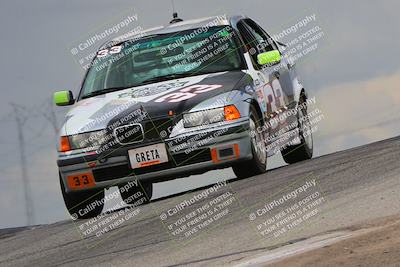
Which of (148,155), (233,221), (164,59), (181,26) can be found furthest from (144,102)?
(233,221)

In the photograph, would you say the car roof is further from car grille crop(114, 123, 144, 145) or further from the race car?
car grille crop(114, 123, 144, 145)

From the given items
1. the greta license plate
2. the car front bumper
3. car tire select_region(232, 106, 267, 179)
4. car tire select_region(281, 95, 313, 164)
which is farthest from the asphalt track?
car tire select_region(281, 95, 313, 164)

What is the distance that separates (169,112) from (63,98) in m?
1.78

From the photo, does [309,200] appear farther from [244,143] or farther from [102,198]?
[102,198]

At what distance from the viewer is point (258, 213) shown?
816 cm

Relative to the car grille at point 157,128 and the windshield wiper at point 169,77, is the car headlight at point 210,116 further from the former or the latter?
the windshield wiper at point 169,77

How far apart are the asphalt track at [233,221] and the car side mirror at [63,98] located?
4.56 feet

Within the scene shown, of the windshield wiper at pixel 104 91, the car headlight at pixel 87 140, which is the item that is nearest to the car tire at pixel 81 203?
the car headlight at pixel 87 140

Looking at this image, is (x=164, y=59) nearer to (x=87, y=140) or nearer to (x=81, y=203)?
(x=87, y=140)

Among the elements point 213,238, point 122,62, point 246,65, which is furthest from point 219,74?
point 213,238

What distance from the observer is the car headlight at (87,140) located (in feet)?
33.5

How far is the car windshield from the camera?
1110 centimetres

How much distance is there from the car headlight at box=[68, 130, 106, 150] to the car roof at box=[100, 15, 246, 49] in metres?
1.91

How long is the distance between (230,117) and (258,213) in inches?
86.3
